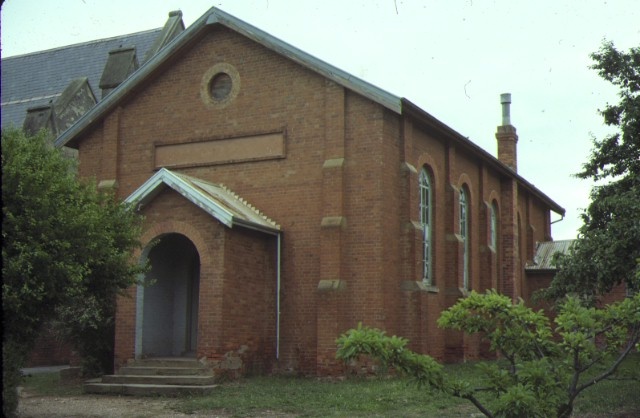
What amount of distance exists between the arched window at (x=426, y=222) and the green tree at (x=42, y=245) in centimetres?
1008

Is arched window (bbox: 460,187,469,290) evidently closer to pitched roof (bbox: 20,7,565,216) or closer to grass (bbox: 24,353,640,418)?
pitched roof (bbox: 20,7,565,216)

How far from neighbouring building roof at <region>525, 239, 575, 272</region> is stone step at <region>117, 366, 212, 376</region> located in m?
17.9

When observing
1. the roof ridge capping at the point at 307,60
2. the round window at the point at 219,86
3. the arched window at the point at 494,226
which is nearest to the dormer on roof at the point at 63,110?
the round window at the point at 219,86

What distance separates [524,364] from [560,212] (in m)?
30.6

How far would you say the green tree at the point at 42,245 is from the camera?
11961mm

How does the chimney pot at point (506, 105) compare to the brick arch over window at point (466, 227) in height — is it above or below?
above

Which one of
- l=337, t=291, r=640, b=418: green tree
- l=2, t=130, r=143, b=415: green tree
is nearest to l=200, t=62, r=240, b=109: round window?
l=2, t=130, r=143, b=415: green tree

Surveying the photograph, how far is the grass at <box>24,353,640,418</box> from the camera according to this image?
A: 43.7 feet

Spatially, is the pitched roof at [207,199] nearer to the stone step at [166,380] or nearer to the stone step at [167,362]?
the stone step at [167,362]

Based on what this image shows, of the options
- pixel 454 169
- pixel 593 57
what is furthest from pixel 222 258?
pixel 593 57

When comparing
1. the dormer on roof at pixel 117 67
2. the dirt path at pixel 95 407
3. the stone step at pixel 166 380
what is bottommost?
the dirt path at pixel 95 407

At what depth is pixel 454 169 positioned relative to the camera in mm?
23984

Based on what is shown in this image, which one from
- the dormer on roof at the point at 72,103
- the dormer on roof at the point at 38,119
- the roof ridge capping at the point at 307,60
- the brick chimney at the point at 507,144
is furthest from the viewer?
the brick chimney at the point at 507,144

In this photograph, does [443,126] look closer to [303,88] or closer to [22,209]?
[303,88]
